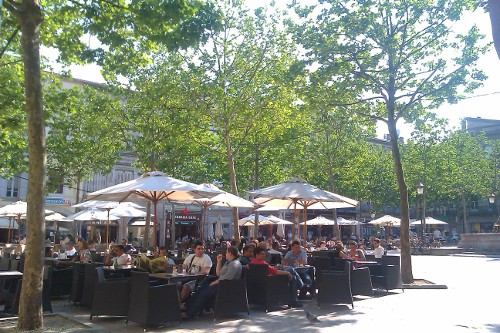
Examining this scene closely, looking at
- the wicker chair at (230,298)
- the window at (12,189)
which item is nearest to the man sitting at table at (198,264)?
the wicker chair at (230,298)

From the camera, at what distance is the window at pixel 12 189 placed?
35562 millimetres

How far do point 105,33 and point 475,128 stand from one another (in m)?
63.2

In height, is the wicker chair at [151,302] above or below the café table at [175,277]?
below

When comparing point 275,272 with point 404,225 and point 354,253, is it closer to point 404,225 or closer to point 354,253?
point 354,253

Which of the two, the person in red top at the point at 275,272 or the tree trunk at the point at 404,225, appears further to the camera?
the tree trunk at the point at 404,225

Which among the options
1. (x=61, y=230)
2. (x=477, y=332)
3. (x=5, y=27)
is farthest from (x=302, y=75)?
(x=61, y=230)

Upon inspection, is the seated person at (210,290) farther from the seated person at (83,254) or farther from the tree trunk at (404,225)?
the tree trunk at (404,225)

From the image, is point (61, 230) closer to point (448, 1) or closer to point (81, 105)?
point (81, 105)

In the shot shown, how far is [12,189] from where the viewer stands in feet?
117

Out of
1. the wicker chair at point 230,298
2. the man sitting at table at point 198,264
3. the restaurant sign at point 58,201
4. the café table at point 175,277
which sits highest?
the restaurant sign at point 58,201

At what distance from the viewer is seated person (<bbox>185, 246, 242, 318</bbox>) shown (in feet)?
27.4

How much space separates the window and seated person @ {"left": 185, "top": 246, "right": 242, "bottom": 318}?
3182 cm

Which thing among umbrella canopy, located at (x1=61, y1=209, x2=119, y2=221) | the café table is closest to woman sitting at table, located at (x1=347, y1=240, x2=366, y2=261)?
the café table

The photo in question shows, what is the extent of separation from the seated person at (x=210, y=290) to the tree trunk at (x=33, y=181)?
2525 millimetres
